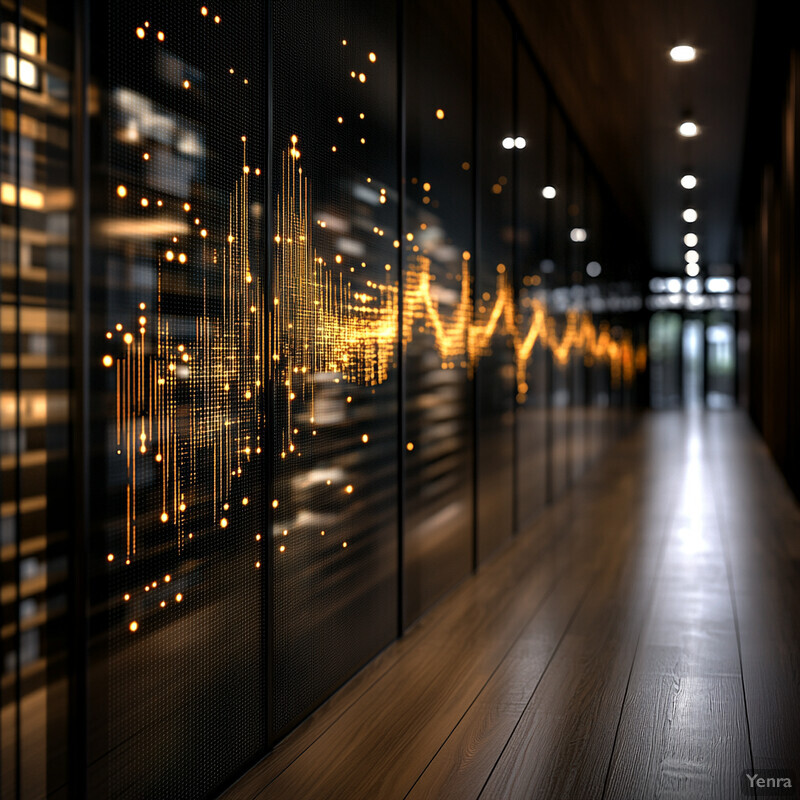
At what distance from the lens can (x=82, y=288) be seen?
1.49 meters

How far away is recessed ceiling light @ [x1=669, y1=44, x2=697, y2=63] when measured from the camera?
5276 mm

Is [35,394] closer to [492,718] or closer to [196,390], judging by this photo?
[196,390]

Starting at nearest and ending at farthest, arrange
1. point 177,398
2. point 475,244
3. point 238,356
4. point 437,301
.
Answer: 1. point 177,398
2. point 238,356
3. point 437,301
4. point 475,244

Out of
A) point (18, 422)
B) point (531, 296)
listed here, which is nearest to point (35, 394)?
point (18, 422)

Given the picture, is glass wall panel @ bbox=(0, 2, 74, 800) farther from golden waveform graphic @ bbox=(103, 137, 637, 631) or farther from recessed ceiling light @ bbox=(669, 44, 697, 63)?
recessed ceiling light @ bbox=(669, 44, 697, 63)

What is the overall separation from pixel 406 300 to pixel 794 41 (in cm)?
373

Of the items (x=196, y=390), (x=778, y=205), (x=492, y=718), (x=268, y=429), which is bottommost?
(x=492, y=718)

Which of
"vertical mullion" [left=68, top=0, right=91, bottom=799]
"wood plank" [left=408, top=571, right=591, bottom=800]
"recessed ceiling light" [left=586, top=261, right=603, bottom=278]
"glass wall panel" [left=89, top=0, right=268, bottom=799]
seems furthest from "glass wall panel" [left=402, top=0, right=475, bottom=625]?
"recessed ceiling light" [left=586, top=261, right=603, bottom=278]

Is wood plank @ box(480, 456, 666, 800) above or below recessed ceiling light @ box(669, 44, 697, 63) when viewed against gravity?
below

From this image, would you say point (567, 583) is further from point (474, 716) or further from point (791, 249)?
point (791, 249)

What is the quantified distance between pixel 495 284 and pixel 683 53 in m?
2.34

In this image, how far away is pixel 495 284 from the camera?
4.43 m

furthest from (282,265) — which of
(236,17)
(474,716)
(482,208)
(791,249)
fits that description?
(791,249)

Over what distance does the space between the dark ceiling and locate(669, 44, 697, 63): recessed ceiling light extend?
1.9 inches
